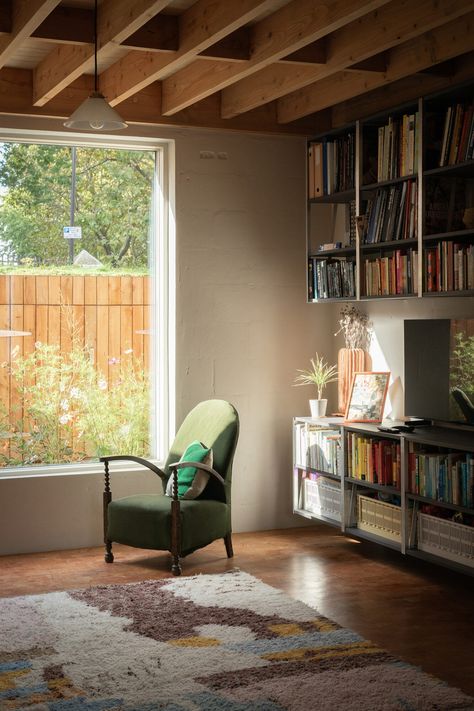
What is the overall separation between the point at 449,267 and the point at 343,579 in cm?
180

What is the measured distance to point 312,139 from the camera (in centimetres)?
631

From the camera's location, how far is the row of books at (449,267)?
498cm

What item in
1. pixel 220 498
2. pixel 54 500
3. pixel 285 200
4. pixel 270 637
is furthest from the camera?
pixel 285 200

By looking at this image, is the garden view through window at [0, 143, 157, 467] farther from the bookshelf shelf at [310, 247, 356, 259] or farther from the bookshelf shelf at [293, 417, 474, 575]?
the bookshelf shelf at [293, 417, 474, 575]

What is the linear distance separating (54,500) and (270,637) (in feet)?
7.68

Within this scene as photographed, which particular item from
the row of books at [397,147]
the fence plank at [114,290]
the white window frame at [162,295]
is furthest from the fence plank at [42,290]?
the row of books at [397,147]

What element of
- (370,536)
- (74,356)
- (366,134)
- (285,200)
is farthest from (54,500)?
(366,134)

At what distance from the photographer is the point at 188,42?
4848 millimetres

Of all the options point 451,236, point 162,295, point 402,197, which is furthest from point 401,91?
point 162,295

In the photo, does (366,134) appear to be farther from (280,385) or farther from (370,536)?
(370,536)

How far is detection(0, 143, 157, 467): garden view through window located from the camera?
6211mm

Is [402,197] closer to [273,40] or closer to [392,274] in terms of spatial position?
[392,274]

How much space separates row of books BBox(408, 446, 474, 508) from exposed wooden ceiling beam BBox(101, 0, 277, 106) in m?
2.39

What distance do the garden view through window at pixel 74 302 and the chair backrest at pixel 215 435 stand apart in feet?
1.78
